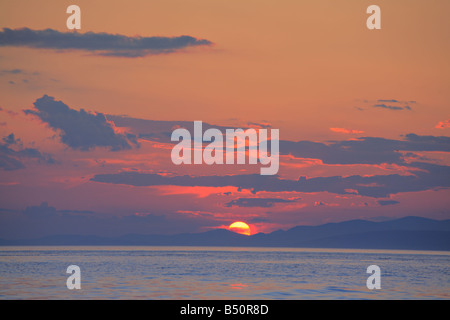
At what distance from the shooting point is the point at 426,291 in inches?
2453

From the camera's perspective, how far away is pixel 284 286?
65250 mm

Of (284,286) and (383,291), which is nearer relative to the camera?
(383,291)
